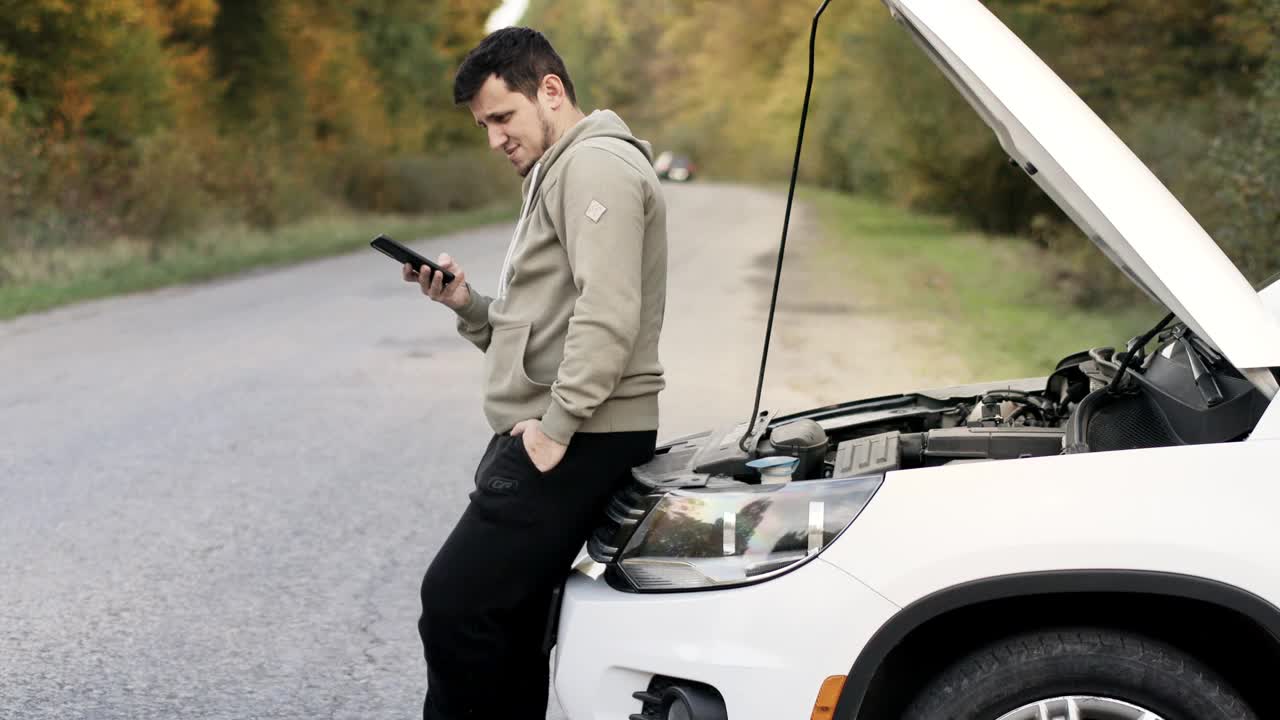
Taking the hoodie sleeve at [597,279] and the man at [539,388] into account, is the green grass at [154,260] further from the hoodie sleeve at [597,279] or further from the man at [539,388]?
the hoodie sleeve at [597,279]

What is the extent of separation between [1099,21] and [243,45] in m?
20.7

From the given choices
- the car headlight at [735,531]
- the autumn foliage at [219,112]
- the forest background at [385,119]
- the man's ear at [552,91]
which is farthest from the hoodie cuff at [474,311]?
the autumn foliage at [219,112]

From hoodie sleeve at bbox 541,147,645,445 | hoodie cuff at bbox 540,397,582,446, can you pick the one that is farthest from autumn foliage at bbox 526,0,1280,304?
hoodie cuff at bbox 540,397,582,446

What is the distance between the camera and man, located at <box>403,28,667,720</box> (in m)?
3.08

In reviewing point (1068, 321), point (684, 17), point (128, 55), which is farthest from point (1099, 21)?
point (684, 17)

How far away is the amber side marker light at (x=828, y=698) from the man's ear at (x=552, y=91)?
1.40m

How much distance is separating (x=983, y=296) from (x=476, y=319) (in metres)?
13.7

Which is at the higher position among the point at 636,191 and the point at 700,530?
the point at 636,191

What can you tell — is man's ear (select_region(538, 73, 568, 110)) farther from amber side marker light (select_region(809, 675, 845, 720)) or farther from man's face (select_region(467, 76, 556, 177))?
amber side marker light (select_region(809, 675, 845, 720))

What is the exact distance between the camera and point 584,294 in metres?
3.03

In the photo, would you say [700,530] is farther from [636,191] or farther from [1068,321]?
[1068,321]

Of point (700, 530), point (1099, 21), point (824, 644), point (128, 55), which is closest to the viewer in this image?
point (824, 644)

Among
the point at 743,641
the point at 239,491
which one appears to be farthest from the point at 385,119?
the point at 743,641

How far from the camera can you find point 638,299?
3078 millimetres
